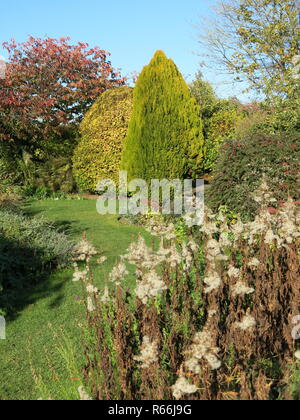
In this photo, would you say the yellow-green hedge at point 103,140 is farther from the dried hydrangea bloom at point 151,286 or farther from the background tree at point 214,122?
the dried hydrangea bloom at point 151,286

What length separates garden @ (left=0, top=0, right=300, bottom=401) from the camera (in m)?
2.71

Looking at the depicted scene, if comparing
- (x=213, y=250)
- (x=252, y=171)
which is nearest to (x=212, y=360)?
(x=213, y=250)

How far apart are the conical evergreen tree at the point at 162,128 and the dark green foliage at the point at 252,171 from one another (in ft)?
9.60

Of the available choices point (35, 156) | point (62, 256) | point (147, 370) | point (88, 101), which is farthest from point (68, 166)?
point (147, 370)

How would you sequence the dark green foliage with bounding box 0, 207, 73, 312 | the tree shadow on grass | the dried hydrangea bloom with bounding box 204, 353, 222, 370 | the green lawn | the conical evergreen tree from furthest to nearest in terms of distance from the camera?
the conical evergreen tree → the dark green foliage with bounding box 0, 207, 73, 312 → the tree shadow on grass → the green lawn → the dried hydrangea bloom with bounding box 204, 353, 222, 370

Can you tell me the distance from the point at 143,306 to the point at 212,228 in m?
0.93

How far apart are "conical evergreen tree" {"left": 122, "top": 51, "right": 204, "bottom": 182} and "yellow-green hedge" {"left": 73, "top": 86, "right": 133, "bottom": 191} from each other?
9.43 feet

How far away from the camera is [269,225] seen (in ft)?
12.6

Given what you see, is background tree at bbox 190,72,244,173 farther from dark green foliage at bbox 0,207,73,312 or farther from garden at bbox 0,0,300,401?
dark green foliage at bbox 0,207,73,312

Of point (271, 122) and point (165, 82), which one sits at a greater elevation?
point (165, 82)

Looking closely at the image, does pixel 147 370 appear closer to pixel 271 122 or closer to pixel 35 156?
pixel 271 122

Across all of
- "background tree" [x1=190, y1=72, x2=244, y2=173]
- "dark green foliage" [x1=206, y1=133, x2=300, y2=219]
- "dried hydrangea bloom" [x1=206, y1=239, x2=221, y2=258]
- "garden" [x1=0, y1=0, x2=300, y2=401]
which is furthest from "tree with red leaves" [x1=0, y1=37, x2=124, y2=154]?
"dried hydrangea bloom" [x1=206, y1=239, x2=221, y2=258]

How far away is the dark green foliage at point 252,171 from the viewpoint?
285 inches

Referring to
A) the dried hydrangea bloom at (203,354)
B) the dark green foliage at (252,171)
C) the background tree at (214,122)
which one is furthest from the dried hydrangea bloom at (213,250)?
the background tree at (214,122)
